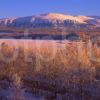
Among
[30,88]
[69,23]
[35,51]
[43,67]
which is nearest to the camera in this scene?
[30,88]

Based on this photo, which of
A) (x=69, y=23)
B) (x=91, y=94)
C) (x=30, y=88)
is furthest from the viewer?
(x=69, y=23)

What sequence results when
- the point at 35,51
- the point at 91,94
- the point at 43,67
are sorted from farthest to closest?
the point at 35,51
the point at 43,67
the point at 91,94

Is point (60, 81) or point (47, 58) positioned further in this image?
point (47, 58)

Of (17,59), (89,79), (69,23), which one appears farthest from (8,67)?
(69,23)

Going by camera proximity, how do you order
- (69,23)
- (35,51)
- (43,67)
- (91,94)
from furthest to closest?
(69,23), (35,51), (43,67), (91,94)

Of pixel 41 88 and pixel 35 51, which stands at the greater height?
pixel 35 51

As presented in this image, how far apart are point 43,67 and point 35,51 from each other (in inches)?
82.7

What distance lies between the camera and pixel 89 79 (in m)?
14.4

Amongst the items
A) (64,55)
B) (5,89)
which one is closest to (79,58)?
(64,55)

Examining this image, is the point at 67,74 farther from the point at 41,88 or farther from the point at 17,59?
the point at 17,59

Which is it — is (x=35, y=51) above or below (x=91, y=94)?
above

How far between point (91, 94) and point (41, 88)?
1.76 meters

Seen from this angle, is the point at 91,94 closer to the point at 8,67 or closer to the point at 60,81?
the point at 60,81

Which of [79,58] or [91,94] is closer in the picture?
[91,94]
